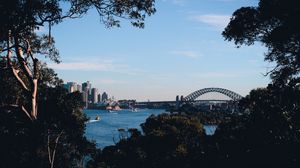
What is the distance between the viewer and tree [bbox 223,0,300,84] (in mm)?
14883

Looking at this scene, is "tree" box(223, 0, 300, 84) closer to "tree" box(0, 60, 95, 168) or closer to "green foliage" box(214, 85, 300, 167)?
"green foliage" box(214, 85, 300, 167)

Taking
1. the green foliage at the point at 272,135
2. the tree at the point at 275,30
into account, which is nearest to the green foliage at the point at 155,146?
the tree at the point at 275,30

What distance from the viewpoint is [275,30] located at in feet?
51.3

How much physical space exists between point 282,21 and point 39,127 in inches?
368

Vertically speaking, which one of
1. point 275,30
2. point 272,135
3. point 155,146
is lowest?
point 155,146

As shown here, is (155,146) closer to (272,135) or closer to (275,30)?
(275,30)

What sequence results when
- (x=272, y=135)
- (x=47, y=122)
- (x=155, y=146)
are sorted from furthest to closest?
(x=155, y=146), (x=47, y=122), (x=272, y=135)

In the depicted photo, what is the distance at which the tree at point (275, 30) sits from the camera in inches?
586

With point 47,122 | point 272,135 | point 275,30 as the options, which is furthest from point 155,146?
point 272,135

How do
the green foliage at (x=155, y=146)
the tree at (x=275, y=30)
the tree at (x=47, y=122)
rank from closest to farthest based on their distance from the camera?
the tree at (x=275, y=30)
the tree at (x=47, y=122)
the green foliage at (x=155, y=146)

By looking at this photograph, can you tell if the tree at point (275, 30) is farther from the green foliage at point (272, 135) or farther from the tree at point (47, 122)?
the tree at point (47, 122)

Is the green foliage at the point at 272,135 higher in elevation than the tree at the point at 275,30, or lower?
lower

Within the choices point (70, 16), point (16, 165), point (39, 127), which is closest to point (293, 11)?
point (70, 16)

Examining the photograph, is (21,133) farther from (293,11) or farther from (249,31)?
(293,11)
